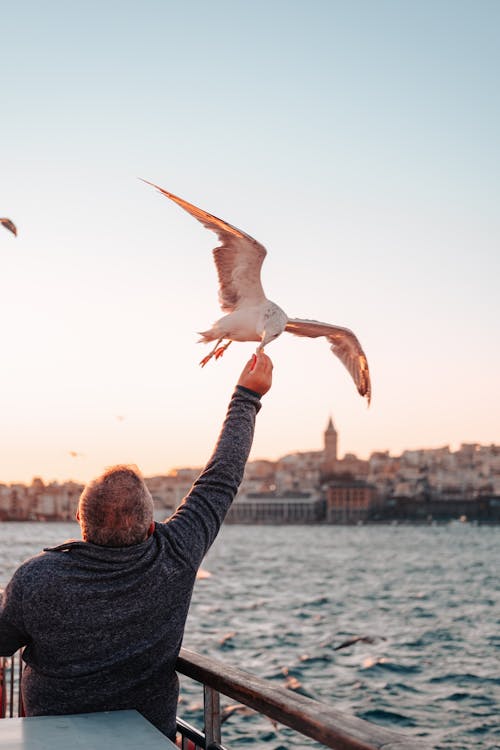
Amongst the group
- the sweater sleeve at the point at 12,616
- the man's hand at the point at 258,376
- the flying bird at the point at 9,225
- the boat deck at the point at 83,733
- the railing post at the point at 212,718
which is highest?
the flying bird at the point at 9,225

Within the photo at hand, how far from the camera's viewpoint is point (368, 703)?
583 inches

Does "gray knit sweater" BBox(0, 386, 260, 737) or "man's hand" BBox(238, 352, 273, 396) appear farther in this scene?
"man's hand" BBox(238, 352, 273, 396)

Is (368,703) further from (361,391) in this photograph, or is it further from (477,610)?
(477,610)

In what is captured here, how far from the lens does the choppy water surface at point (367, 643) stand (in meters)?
13.7

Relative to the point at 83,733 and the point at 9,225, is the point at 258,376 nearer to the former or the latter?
the point at 83,733

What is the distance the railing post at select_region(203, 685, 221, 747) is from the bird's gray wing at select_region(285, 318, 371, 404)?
1.68 m

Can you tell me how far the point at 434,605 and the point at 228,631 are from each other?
1252 centimetres

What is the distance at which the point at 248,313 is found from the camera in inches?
153

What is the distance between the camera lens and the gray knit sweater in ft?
6.51

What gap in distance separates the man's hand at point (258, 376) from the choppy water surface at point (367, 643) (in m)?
0.93

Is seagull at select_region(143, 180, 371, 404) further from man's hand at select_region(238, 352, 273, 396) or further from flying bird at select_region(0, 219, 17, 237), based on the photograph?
flying bird at select_region(0, 219, 17, 237)

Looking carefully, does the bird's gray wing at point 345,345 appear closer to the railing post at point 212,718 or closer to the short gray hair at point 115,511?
the railing post at point 212,718

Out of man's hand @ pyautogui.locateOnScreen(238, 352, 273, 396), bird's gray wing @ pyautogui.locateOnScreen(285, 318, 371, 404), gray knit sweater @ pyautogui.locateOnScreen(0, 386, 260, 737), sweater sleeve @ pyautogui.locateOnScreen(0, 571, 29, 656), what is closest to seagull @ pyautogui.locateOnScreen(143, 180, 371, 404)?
bird's gray wing @ pyautogui.locateOnScreen(285, 318, 371, 404)

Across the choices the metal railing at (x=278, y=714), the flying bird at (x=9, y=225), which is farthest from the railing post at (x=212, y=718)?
the flying bird at (x=9, y=225)
